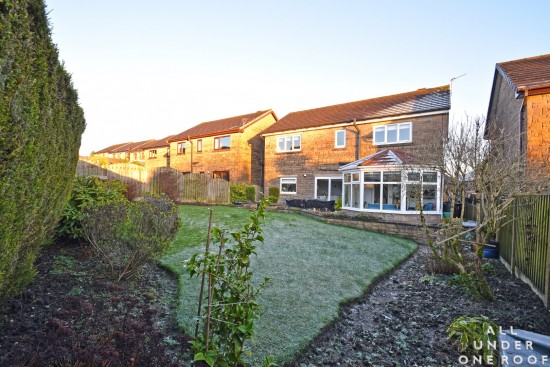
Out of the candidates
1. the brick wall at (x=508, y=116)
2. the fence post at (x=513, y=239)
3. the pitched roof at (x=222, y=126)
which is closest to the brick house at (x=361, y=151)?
the brick wall at (x=508, y=116)

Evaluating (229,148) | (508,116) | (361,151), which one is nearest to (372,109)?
(361,151)

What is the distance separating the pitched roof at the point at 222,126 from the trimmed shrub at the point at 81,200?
19.4 metres

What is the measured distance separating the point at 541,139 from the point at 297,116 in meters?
16.4

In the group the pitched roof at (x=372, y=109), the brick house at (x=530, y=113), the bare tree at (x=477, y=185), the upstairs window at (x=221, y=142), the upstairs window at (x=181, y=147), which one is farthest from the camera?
the upstairs window at (x=181, y=147)

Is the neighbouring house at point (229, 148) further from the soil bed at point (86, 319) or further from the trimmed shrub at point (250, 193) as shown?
the soil bed at point (86, 319)

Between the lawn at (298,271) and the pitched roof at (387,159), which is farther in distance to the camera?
the pitched roof at (387,159)

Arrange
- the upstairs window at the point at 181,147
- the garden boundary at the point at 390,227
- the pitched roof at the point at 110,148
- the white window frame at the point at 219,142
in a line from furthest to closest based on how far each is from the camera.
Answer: the pitched roof at the point at 110,148
the upstairs window at the point at 181,147
the white window frame at the point at 219,142
the garden boundary at the point at 390,227

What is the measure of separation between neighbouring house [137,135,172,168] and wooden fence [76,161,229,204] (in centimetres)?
1414

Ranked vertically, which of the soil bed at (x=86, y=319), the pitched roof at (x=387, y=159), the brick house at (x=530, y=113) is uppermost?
the brick house at (x=530, y=113)

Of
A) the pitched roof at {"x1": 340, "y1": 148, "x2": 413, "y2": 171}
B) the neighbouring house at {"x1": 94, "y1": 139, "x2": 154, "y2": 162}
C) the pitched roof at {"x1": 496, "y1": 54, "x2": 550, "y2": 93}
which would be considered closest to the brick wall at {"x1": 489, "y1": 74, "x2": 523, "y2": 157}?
the pitched roof at {"x1": 496, "y1": 54, "x2": 550, "y2": 93}

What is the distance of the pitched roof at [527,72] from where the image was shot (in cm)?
1023

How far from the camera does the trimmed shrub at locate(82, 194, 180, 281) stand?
419 cm

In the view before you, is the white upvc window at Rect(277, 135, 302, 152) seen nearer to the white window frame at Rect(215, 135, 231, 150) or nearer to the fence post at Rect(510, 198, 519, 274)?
the white window frame at Rect(215, 135, 231, 150)

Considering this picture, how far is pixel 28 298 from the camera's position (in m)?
3.28
